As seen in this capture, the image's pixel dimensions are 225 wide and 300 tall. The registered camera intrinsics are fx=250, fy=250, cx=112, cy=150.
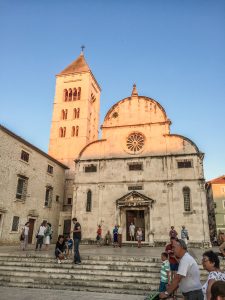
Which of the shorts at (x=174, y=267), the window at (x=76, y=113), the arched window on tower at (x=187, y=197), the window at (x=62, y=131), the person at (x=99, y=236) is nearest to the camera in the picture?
the shorts at (x=174, y=267)

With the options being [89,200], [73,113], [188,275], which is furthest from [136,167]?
[188,275]

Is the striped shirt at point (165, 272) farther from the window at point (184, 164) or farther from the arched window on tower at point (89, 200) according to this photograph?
the arched window on tower at point (89, 200)

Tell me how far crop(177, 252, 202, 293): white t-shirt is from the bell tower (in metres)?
30.8

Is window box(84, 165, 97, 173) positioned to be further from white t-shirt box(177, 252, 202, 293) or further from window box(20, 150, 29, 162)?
white t-shirt box(177, 252, 202, 293)

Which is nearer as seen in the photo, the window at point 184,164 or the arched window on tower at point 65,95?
the window at point 184,164

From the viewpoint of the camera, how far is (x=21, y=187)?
22.6 meters

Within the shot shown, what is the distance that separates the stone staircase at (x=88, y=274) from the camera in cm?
820

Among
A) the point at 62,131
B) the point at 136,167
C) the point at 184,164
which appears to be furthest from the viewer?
the point at 62,131

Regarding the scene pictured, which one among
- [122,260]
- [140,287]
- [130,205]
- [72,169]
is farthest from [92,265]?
[72,169]

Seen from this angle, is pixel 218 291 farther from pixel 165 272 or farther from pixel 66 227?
pixel 66 227

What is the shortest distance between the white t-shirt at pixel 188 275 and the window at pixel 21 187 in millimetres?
20270

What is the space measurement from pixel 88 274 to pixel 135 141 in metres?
18.4

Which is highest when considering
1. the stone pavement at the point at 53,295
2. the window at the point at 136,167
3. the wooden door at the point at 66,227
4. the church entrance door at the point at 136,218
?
the window at the point at 136,167

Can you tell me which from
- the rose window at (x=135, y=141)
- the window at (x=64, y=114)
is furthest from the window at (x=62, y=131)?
the rose window at (x=135, y=141)
